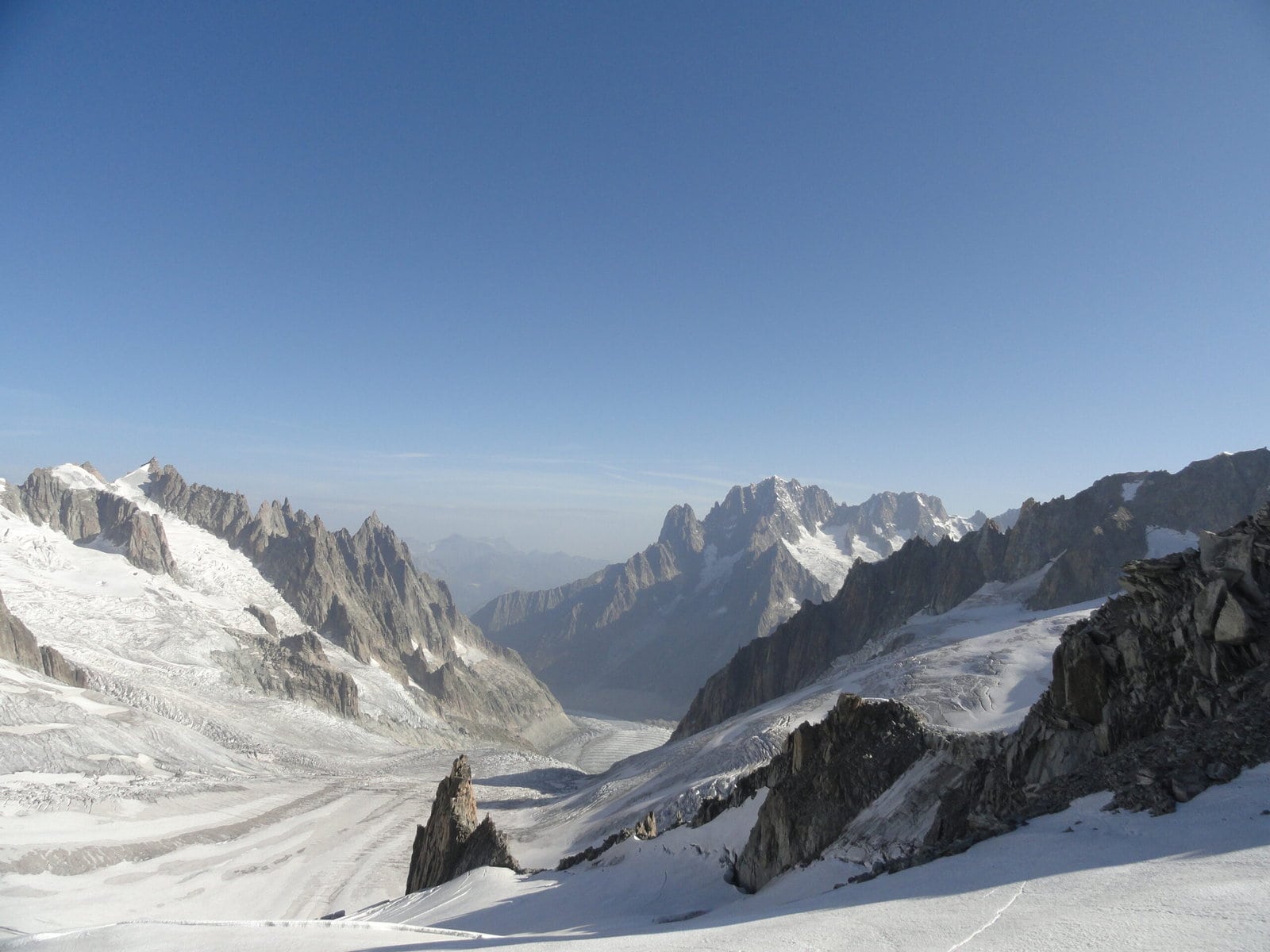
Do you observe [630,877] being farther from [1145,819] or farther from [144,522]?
[144,522]

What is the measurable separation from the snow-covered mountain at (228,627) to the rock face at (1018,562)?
63786 mm

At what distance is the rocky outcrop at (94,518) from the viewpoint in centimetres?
12700

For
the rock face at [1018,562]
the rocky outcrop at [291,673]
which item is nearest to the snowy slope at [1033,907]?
the rock face at [1018,562]

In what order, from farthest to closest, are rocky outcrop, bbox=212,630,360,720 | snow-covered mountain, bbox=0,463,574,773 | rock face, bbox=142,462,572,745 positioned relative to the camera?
rock face, bbox=142,462,572,745
rocky outcrop, bbox=212,630,360,720
snow-covered mountain, bbox=0,463,574,773

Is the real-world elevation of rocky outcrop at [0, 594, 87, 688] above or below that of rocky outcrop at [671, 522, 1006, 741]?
above

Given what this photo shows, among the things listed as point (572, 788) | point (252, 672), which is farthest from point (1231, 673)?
point (252, 672)

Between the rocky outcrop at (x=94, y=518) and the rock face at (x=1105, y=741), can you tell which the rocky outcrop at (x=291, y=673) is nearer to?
the rocky outcrop at (x=94, y=518)

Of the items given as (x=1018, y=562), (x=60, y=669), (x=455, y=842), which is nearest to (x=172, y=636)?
(x=60, y=669)

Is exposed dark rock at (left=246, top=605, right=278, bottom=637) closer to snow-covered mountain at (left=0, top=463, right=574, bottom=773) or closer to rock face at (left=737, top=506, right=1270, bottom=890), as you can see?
snow-covered mountain at (left=0, top=463, right=574, bottom=773)

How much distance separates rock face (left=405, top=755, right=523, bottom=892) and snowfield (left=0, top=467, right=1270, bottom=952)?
2.38 metres

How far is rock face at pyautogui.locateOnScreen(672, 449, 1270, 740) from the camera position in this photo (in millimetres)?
79625

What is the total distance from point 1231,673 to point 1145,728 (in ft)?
5.29

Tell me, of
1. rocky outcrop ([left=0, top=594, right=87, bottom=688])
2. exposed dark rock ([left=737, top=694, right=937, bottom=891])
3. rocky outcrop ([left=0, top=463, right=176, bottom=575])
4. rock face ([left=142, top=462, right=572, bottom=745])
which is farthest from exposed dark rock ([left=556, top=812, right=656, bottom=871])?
rocky outcrop ([left=0, top=463, right=176, bottom=575])

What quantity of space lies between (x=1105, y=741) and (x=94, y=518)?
575ft
